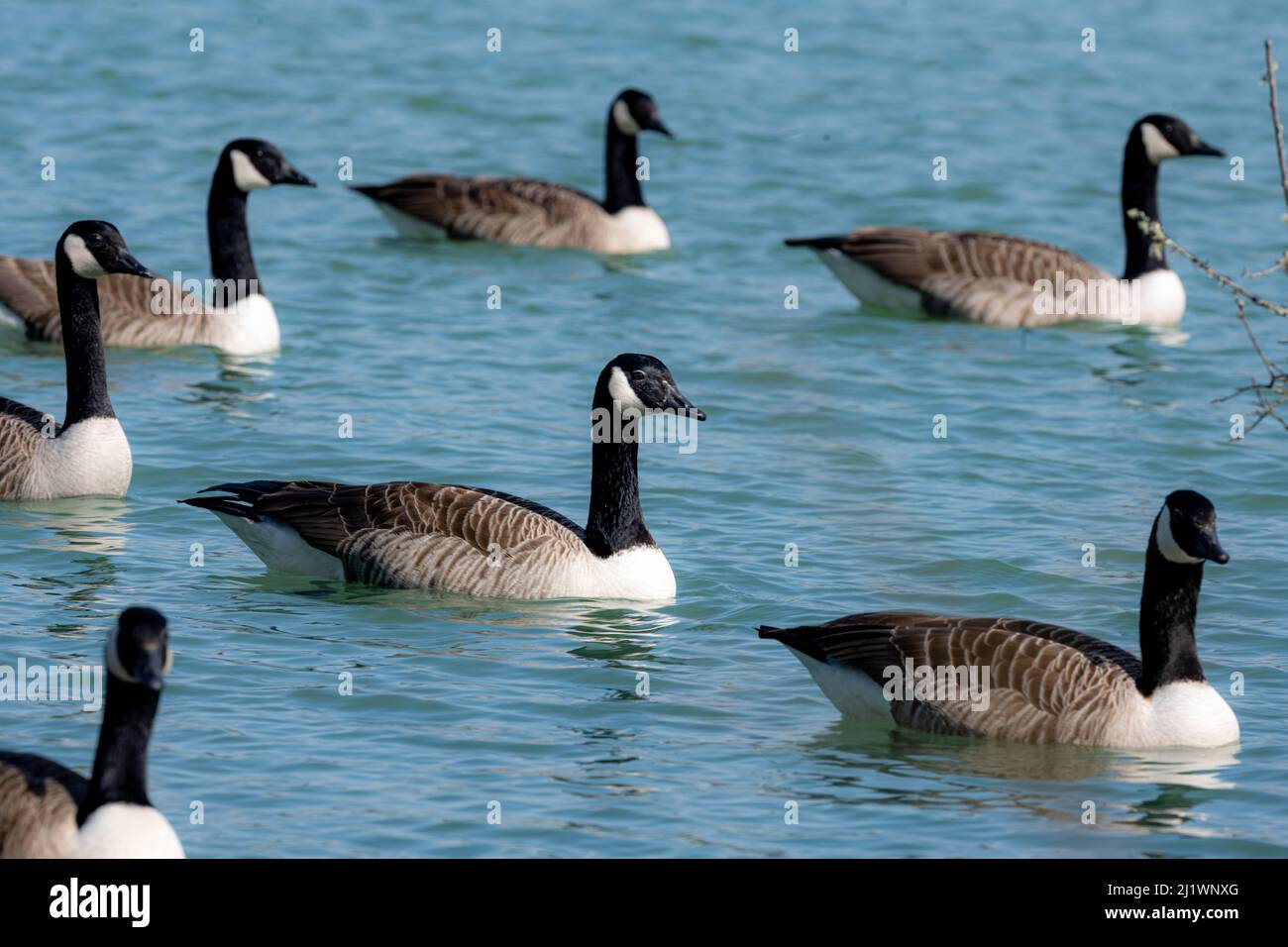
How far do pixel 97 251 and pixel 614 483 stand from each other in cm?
485

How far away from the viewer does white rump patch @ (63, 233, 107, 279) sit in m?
16.8

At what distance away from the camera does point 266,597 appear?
14312 millimetres

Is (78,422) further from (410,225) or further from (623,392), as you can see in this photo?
(410,225)

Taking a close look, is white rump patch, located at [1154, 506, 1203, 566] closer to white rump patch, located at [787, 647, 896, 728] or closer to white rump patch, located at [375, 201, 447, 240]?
white rump patch, located at [787, 647, 896, 728]

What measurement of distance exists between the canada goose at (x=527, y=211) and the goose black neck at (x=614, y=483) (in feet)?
38.3

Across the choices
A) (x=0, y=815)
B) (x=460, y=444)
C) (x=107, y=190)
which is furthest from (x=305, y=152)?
(x=0, y=815)

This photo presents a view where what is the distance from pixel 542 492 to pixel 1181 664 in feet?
21.8

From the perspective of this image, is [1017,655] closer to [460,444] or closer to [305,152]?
[460,444]

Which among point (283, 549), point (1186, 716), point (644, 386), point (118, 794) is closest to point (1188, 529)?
point (1186, 716)

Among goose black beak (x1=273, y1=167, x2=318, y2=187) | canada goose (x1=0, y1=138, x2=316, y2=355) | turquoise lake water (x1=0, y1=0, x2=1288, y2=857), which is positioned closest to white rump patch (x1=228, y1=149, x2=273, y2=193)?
canada goose (x1=0, y1=138, x2=316, y2=355)

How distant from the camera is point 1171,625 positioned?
39.0 ft

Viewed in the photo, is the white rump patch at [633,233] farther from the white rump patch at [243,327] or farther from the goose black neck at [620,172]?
the white rump patch at [243,327]

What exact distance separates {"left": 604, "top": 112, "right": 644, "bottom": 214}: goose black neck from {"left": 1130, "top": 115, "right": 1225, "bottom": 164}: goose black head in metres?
5.98
